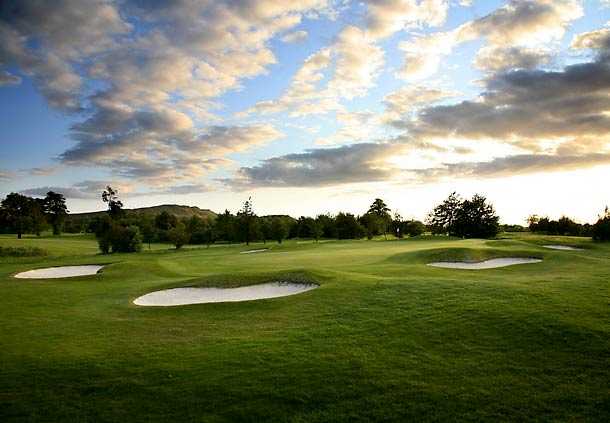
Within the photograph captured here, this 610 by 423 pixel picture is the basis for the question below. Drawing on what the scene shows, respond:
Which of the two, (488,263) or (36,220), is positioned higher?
(36,220)

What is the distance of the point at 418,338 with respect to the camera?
11758 mm

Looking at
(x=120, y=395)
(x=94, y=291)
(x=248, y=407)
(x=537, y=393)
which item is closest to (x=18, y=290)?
(x=94, y=291)

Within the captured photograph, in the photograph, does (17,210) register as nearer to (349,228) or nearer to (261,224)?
(261,224)

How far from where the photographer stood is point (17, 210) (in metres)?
92.5

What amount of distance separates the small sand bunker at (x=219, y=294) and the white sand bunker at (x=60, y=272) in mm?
13405

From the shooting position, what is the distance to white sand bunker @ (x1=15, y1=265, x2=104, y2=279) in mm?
30056

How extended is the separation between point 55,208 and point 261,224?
7114cm

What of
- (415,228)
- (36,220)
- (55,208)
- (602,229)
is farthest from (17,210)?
(602,229)

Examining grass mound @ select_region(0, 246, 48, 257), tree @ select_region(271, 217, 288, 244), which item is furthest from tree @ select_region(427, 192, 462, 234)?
grass mound @ select_region(0, 246, 48, 257)

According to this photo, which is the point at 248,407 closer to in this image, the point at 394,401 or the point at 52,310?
the point at 394,401

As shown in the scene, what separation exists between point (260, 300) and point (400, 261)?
59.1 ft

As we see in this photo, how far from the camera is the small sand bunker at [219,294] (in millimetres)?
18938

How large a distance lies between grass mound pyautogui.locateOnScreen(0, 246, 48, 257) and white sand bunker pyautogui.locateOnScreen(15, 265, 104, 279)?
23.8 meters

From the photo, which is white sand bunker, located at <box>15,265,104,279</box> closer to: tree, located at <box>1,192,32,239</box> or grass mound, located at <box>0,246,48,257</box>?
grass mound, located at <box>0,246,48,257</box>
